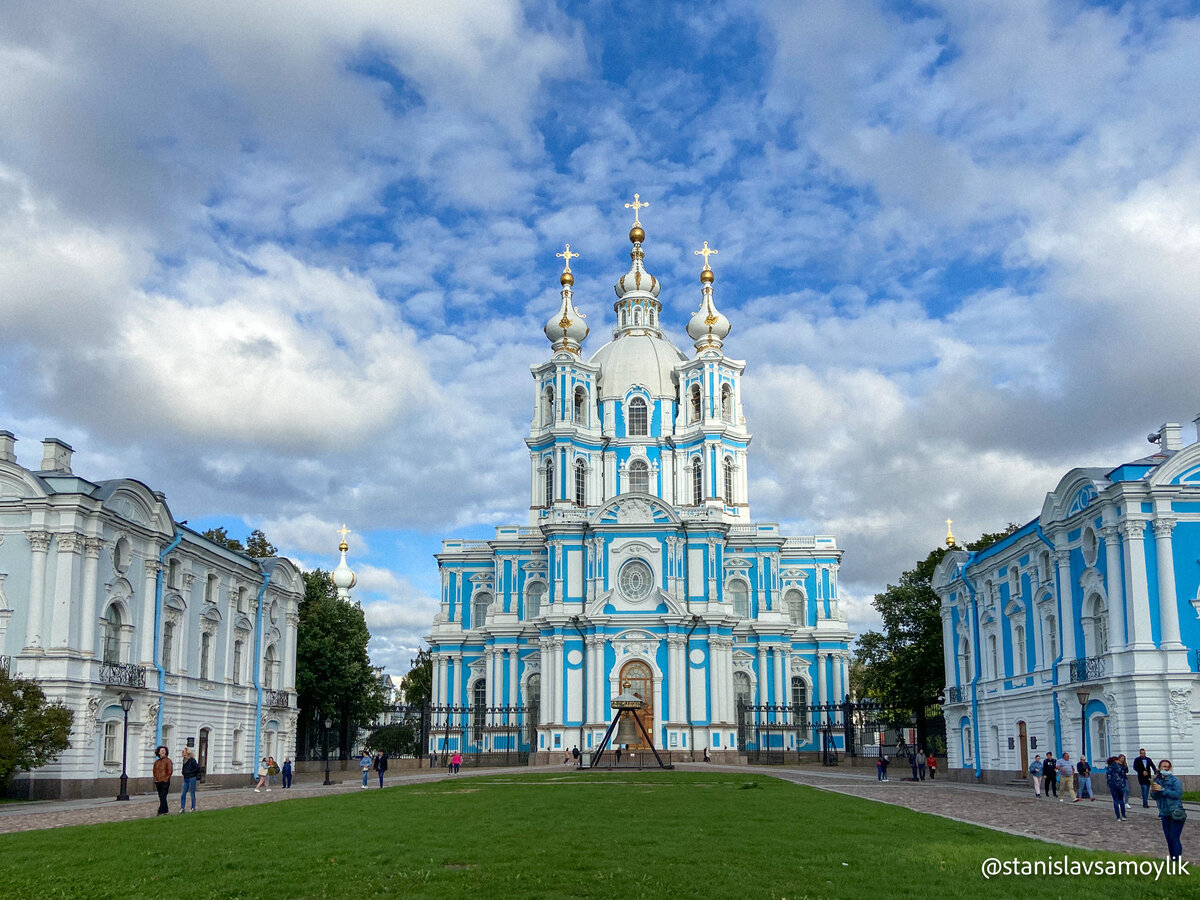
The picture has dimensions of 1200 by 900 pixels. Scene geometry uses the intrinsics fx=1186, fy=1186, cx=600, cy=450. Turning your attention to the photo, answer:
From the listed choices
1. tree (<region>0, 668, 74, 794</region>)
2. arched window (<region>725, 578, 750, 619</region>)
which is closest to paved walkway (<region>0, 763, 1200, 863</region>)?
tree (<region>0, 668, 74, 794</region>)

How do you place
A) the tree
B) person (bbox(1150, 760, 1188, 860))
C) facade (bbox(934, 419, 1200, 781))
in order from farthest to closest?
facade (bbox(934, 419, 1200, 781)) → the tree → person (bbox(1150, 760, 1188, 860))

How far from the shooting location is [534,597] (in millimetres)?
65125

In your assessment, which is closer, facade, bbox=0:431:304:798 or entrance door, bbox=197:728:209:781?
facade, bbox=0:431:304:798

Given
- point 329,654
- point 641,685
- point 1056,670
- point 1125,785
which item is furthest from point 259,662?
point 1125,785

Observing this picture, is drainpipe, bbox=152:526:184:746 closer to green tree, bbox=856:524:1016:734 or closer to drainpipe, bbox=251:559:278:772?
→ drainpipe, bbox=251:559:278:772

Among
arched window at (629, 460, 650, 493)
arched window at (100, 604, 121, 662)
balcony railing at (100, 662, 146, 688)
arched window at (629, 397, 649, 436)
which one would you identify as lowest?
balcony railing at (100, 662, 146, 688)

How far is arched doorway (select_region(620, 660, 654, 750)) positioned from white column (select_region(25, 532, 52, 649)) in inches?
1232

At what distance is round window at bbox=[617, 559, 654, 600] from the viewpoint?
57.8 meters

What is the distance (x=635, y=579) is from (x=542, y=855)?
1747 inches

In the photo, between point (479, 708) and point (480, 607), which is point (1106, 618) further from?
point (480, 607)

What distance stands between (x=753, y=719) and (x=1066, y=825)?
43085 mm

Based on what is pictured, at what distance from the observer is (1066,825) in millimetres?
19672

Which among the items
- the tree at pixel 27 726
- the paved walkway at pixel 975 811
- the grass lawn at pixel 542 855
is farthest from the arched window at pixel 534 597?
the grass lawn at pixel 542 855

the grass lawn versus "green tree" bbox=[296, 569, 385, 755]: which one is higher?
"green tree" bbox=[296, 569, 385, 755]
